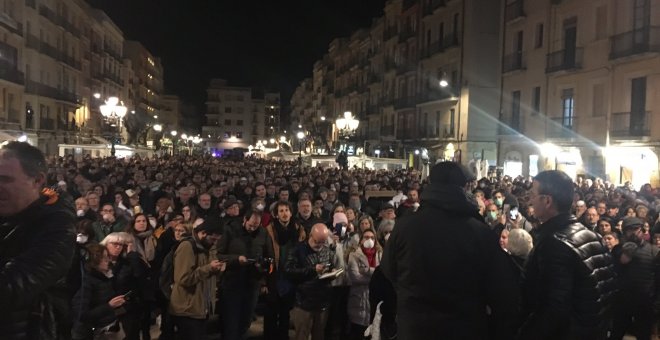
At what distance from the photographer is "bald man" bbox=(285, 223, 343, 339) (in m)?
6.33

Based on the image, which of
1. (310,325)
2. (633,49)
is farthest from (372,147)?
(310,325)

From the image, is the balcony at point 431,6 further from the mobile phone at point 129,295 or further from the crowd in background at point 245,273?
the mobile phone at point 129,295

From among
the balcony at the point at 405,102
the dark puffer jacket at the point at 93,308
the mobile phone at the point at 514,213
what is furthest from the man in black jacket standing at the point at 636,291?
the balcony at the point at 405,102

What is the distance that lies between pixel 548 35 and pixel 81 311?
2828 centimetres

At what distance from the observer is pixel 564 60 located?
91.7 feet

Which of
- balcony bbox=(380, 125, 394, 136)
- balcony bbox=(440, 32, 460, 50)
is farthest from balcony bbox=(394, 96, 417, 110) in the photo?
balcony bbox=(440, 32, 460, 50)

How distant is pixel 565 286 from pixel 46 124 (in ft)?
164

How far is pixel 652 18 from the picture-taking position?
22.2 meters

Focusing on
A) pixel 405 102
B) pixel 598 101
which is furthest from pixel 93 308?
pixel 405 102

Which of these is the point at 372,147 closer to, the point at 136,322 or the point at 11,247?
the point at 136,322

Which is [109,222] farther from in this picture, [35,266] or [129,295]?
[35,266]

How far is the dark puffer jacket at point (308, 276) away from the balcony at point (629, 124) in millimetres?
19600

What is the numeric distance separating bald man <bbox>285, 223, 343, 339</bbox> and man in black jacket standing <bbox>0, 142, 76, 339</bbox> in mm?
3611

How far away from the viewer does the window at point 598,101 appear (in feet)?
83.5
